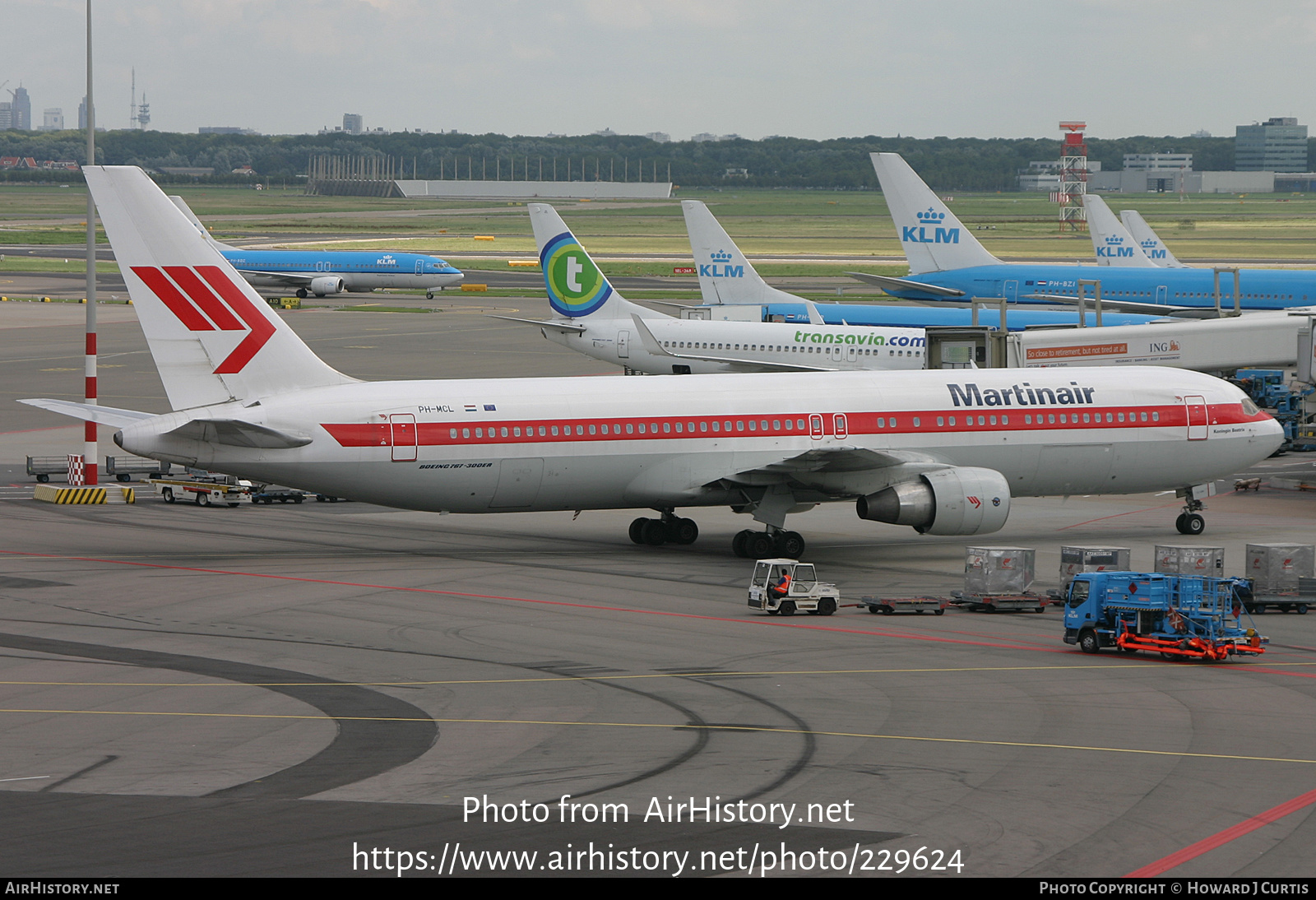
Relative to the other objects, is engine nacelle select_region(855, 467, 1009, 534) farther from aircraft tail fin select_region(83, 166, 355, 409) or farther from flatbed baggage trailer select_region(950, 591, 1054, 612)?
aircraft tail fin select_region(83, 166, 355, 409)

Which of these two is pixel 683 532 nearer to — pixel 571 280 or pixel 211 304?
pixel 211 304

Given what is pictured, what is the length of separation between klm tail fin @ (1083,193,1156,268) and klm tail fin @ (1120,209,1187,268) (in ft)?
8.84

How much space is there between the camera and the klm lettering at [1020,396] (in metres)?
37.8

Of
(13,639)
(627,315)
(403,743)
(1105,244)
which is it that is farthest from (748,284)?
(403,743)

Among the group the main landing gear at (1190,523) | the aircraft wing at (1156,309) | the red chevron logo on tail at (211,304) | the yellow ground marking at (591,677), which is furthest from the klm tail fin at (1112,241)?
the yellow ground marking at (591,677)

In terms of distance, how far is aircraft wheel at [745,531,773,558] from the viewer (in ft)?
119

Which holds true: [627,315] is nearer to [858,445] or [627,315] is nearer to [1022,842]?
[858,445]

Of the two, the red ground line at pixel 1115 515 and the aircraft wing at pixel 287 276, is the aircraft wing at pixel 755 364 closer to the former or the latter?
the red ground line at pixel 1115 515

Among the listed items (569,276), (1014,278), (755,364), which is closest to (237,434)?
(569,276)

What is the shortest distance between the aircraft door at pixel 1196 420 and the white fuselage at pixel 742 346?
21.5 metres

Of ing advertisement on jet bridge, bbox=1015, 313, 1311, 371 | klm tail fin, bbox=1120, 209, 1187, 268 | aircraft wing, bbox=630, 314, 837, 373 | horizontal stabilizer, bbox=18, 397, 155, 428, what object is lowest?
horizontal stabilizer, bbox=18, 397, 155, 428

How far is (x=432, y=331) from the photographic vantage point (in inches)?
3784

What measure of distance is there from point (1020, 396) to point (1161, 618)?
12.4 meters

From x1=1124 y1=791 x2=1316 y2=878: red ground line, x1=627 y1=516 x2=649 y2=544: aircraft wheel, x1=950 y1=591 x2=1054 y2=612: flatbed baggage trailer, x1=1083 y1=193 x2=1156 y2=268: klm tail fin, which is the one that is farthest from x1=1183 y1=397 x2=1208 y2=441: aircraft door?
x1=1083 y1=193 x2=1156 y2=268: klm tail fin
